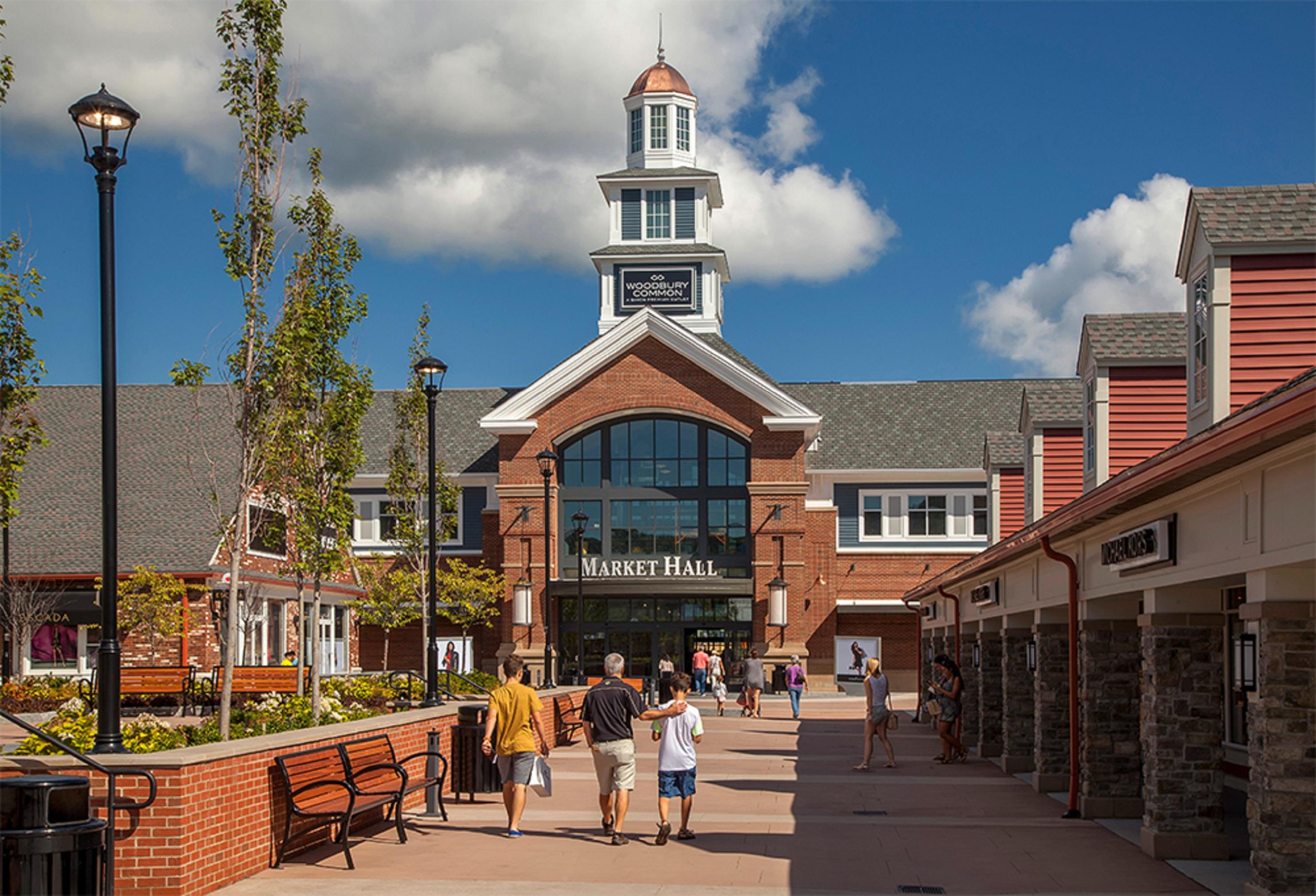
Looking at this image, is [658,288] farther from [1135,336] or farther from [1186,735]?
[1186,735]

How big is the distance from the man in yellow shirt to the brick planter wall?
218 centimetres

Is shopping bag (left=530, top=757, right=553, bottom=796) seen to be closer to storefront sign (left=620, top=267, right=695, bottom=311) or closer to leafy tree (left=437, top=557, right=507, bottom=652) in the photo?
leafy tree (left=437, top=557, right=507, bottom=652)

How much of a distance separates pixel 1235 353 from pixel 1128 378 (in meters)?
4.92

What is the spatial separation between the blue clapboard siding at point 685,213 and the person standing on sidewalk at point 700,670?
57.7 feet

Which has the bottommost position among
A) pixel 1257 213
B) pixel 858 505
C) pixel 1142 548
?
pixel 1142 548

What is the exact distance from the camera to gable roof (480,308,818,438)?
45.6 meters

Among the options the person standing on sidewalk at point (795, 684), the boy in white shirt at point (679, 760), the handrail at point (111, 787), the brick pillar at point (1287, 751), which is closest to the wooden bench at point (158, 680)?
the person standing on sidewalk at point (795, 684)

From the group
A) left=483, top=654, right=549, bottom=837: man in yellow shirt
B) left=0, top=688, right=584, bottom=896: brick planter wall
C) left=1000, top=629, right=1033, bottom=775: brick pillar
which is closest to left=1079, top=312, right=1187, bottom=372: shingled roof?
left=1000, top=629, right=1033, bottom=775: brick pillar

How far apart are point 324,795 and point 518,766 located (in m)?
1.90

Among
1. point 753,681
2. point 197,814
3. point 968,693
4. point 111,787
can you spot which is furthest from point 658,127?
point 111,787

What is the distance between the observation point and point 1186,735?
11.9 m

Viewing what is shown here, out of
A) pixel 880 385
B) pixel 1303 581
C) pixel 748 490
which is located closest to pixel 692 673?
pixel 748 490

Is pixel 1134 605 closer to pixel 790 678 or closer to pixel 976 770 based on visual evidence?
pixel 976 770

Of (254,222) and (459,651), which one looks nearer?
(254,222)
